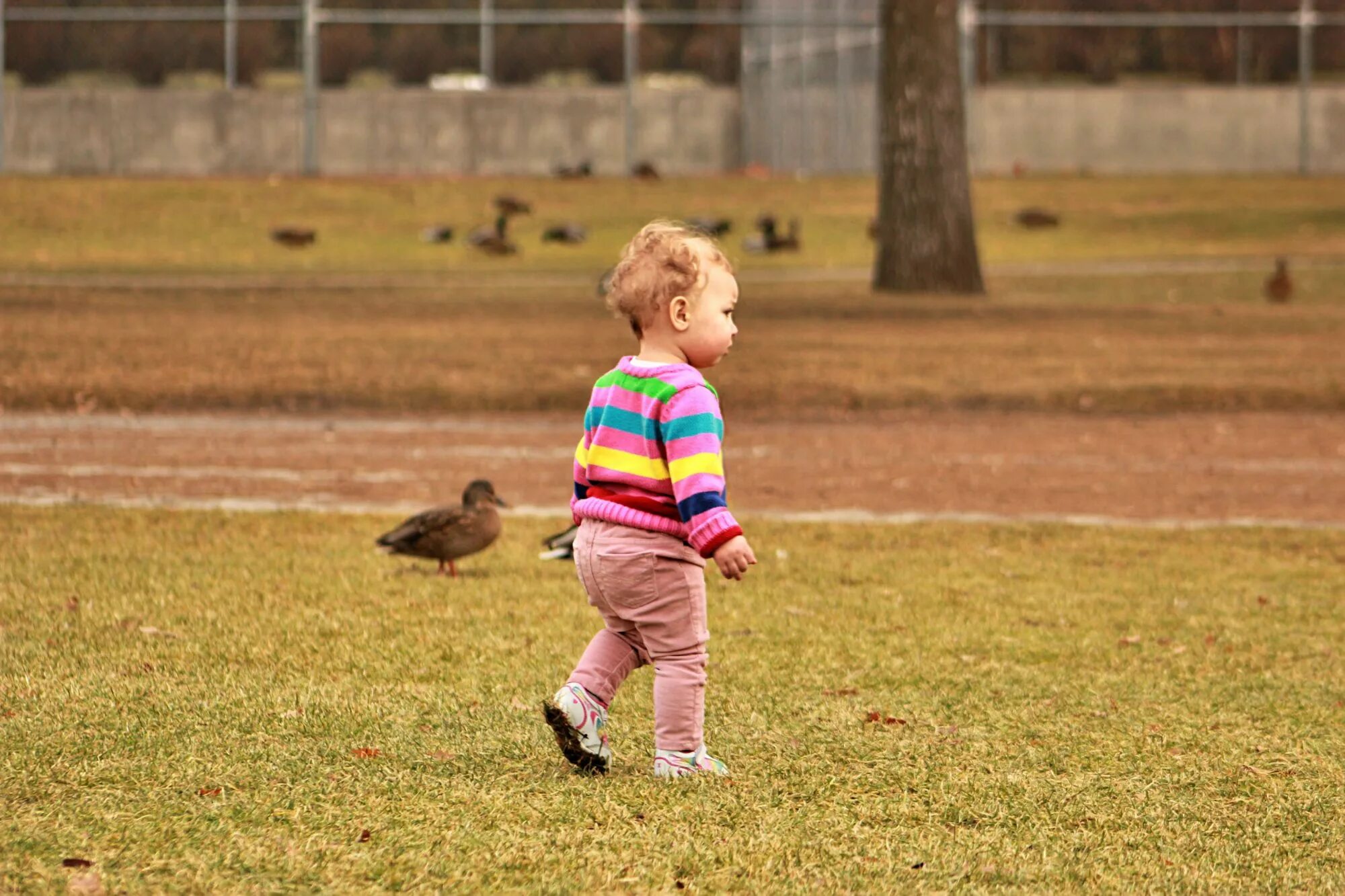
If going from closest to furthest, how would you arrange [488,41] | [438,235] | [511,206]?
[438,235] → [511,206] → [488,41]

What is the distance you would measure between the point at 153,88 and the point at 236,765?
35.8 metres

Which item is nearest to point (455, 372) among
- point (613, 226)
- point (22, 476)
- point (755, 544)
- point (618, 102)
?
point (22, 476)

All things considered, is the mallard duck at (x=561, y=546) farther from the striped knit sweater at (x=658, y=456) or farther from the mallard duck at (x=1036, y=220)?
the mallard duck at (x=1036, y=220)

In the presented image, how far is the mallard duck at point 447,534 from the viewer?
7.49m

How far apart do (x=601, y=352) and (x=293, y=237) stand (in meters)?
13.0

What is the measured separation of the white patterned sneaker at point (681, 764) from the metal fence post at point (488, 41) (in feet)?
113

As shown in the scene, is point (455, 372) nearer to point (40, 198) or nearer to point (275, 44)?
point (40, 198)

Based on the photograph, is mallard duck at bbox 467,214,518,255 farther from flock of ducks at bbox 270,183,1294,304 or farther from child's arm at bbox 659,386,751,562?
child's arm at bbox 659,386,751,562

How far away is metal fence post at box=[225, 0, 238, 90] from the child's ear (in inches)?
1368

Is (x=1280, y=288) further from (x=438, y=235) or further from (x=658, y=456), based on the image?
(x=658, y=456)

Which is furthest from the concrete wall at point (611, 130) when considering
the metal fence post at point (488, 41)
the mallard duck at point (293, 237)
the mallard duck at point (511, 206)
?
the mallard duck at point (293, 237)

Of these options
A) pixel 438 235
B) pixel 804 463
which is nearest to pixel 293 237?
pixel 438 235

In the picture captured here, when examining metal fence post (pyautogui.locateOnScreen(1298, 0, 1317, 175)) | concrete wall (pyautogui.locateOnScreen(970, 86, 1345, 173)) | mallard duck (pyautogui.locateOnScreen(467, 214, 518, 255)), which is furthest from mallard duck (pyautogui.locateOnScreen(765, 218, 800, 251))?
metal fence post (pyautogui.locateOnScreen(1298, 0, 1317, 175))

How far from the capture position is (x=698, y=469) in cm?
424
